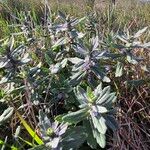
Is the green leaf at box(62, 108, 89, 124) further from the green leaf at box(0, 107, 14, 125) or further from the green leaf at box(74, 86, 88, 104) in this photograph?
the green leaf at box(0, 107, 14, 125)

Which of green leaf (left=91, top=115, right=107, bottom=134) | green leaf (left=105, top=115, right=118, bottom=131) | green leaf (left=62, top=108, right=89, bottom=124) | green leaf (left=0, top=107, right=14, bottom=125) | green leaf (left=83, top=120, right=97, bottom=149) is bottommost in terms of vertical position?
green leaf (left=83, top=120, right=97, bottom=149)

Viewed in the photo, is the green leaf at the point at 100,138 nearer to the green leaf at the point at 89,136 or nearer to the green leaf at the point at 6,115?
the green leaf at the point at 89,136

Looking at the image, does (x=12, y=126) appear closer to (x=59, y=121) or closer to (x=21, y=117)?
(x=21, y=117)

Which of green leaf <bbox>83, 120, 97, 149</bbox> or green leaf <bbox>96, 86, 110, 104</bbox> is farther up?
green leaf <bbox>96, 86, 110, 104</bbox>

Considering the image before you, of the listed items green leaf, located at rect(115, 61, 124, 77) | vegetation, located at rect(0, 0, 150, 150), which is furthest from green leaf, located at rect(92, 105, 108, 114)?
green leaf, located at rect(115, 61, 124, 77)

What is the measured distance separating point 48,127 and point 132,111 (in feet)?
1.34

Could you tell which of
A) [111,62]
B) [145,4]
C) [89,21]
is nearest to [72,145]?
[111,62]

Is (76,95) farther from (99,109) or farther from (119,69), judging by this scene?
(119,69)

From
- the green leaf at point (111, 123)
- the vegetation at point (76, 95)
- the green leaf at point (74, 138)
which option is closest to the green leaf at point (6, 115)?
the vegetation at point (76, 95)

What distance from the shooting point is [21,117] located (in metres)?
1.38

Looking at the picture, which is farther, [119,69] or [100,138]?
[119,69]

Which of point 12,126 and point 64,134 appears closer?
point 64,134

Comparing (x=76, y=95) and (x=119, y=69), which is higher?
(x=76, y=95)

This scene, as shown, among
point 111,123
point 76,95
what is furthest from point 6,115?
point 111,123
